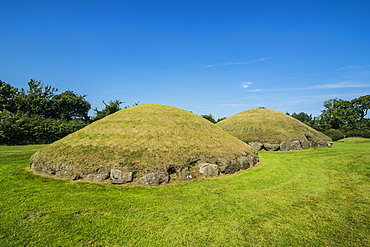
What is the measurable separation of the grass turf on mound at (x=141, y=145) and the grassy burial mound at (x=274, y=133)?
38.1 feet

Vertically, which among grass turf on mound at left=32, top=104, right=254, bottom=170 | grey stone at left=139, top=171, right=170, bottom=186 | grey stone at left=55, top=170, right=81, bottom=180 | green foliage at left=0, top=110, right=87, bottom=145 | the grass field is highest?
green foliage at left=0, top=110, right=87, bottom=145

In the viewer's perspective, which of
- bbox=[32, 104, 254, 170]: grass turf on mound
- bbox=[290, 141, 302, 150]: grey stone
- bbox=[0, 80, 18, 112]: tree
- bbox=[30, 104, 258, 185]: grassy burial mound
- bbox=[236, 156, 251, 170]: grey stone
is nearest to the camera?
bbox=[30, 104, 258, 185]: grassy burial mound

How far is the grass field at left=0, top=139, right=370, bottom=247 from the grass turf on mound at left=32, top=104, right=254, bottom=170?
147cm

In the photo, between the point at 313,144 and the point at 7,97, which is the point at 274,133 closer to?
the point at 313,144

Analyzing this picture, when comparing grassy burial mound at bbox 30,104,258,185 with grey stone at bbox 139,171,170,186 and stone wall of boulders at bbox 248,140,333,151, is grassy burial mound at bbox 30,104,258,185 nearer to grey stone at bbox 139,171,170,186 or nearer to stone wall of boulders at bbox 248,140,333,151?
grey stone at bbox 139,171,170,186

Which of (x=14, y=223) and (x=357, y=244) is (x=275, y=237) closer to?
(x=357, y=244)

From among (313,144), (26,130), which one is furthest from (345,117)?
(26,130)

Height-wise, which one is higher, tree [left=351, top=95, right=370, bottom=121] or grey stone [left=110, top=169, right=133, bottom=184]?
tree [left=351, top=95, right=370, bottom=121]

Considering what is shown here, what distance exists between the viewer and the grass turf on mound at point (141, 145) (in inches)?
389

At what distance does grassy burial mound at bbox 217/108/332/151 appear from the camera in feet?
75.6

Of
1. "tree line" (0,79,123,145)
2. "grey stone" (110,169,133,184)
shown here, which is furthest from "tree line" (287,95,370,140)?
"tree line" (0,79,123,145)

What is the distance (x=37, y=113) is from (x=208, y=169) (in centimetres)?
4265

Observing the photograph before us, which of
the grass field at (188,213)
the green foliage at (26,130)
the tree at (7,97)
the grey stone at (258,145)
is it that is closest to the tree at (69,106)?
the tree at (7,97)

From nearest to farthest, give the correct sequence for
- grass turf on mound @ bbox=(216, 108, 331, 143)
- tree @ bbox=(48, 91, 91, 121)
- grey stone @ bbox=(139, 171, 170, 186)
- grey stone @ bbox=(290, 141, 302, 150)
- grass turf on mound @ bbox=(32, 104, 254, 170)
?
grey stone @ bbox=(139, 171, 170, 186), grass turf on mound @ bbox=(32, 104, 254, 170), grey stone @ bbox=(290, 141, 302, 150), grass turf on mound @ bbox=(216, 108, 331, 143), tree @ bbox=(48, 91, 91, 121)
